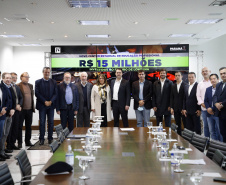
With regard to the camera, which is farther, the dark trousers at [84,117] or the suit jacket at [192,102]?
the dark trousers at [84,117]

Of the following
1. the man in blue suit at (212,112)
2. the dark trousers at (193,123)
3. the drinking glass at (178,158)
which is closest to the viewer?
the drinking glass at (178,158)

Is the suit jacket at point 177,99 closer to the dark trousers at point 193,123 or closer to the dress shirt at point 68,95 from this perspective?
the dark trousers at point 193,123

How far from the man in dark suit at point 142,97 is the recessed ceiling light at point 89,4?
1736 millimetres

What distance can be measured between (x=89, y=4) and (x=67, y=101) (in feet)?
7.56

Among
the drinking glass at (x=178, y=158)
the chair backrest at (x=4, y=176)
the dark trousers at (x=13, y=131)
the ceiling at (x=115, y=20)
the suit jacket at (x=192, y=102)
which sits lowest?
the dark trousers at (x=13, y=131)

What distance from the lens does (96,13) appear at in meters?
8.26

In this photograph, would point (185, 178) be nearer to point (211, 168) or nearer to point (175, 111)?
point (211, 168)

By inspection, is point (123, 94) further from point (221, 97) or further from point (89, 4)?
point (221, 97)

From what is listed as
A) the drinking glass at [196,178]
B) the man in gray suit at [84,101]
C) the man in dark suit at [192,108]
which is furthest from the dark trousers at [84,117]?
the drinking glass at [196,178]

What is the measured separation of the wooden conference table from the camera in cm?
239

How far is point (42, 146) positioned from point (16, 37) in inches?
209

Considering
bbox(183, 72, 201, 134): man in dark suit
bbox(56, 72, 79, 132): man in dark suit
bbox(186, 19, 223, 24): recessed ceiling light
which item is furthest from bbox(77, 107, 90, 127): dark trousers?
bbox(186, 19, 223, 24): recessed ceiling light

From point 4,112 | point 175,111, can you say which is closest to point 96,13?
point 175,111

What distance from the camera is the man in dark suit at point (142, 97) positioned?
771cm
